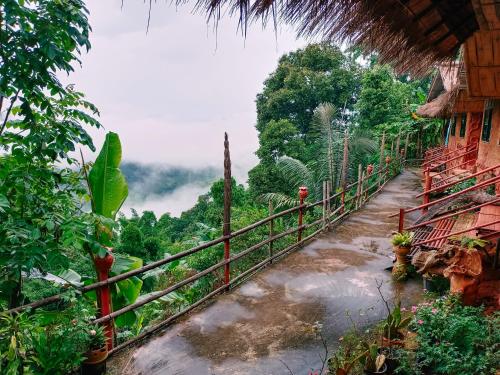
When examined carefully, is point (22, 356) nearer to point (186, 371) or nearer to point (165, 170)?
point (186, 371)

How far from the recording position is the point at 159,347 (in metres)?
4.09

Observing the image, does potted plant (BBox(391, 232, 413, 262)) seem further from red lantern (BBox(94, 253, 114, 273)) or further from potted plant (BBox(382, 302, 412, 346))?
red lantern (BBox(94, 253, 114, 273))

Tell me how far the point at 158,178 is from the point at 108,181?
1917 inches

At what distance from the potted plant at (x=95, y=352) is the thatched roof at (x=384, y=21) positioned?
294 centimetres

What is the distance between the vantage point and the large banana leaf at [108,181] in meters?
4.73

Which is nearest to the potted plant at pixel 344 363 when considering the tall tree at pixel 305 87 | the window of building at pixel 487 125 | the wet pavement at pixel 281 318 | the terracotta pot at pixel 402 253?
the wet pavement at pixel 281 318

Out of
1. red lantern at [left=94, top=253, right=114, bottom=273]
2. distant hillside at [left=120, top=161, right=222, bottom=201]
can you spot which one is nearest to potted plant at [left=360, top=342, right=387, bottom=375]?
red lantern at [left=94, top=253, right=114, bottom=273]

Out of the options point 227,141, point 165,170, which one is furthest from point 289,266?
point 165,170

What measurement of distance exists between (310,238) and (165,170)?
47.5 metres

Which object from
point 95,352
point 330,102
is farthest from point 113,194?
point 330,102

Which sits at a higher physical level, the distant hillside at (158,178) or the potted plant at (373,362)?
the potted plant at (373,362)

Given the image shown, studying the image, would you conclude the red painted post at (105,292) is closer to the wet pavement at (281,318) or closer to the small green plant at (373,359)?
the wet pavement at (281,318)

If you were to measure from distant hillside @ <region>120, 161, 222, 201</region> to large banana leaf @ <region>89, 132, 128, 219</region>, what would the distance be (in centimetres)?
4408

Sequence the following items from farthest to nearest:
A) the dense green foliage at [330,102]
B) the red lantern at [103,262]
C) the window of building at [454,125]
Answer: the dense green foliage at [330,102] → the window of building at [454,125] → the red lantern at [103,262]
